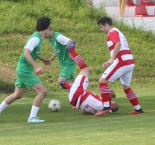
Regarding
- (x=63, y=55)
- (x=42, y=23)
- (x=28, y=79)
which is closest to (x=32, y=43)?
(x=42, y=23)

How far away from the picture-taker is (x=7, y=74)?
76.9 feet

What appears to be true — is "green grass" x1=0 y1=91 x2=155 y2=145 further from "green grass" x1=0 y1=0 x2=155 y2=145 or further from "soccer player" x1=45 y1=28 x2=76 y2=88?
"soccer player" x1=45 y1=28 x2=76 y2=88

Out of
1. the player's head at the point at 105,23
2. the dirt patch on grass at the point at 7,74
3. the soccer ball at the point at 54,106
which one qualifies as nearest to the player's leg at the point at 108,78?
the player's head at the point at 105,23

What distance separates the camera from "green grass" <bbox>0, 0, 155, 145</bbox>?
11.2m

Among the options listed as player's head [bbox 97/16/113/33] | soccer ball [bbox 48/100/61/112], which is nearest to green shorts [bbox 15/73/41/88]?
soccer ball [bbox 48/100/61/112]

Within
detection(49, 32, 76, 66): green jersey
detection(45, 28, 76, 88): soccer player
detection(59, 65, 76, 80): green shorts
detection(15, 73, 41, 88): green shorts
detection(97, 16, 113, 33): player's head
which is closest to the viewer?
detection(15, 73, 41, 88): green shorts

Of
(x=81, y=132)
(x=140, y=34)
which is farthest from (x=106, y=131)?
(x=140, y=34)

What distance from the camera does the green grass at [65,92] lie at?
11156 mm

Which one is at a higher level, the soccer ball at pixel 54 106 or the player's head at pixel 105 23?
the player's head at pixel 105 23

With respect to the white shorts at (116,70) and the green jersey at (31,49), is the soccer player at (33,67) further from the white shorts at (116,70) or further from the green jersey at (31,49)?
the white shorts at (116,70)

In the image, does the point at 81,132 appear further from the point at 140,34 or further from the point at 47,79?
the point at 140,34

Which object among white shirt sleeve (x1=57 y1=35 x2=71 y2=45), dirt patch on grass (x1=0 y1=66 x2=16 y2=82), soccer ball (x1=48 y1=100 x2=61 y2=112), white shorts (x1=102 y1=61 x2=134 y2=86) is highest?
white shirt sleeve (x1=57 y1=35 x2=71 y2=45)

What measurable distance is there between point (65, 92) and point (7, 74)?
3097mm

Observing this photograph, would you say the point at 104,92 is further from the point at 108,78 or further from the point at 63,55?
the point at 63,55
